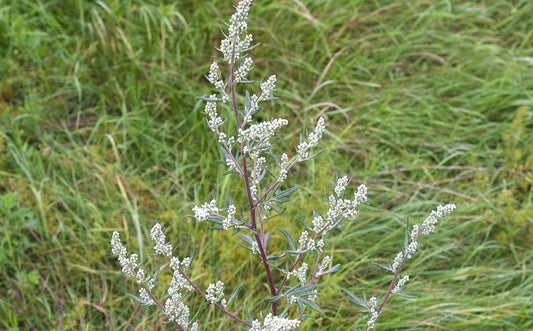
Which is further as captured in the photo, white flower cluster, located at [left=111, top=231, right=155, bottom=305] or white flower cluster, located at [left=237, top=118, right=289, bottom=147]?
white flower cluster, located at [left=111, top=231, right=155, bottom=305]

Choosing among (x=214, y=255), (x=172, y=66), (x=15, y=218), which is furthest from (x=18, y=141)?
(x=214, y=255)

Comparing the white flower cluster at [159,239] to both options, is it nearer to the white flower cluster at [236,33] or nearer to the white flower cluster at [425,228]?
the white flower cluster at [236,33]

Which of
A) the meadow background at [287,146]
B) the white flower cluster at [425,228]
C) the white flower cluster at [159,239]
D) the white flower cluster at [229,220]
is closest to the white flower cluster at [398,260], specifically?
the white flower cluster at [425,228]

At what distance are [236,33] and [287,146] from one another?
1.75 meters

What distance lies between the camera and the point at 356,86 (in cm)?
335

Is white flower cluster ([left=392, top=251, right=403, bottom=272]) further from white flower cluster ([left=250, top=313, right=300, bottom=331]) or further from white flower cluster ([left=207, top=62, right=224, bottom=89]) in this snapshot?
white flower cluster ([left=207, top=62, right=224, bottom=89])

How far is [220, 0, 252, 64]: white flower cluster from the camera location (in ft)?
4.12

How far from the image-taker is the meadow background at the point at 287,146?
245 centimetres

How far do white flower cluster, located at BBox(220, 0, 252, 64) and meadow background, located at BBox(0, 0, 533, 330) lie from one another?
1198 millimetres

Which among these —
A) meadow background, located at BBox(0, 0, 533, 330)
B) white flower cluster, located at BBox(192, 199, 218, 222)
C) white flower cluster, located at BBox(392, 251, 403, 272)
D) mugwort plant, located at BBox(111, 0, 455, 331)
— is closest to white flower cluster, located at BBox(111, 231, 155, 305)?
mugwort plant, located at BBox(111, 0, 455, 331)

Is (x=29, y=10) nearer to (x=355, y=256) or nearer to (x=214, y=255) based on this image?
(x=214, y=255)

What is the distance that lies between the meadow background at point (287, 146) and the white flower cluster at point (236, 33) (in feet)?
3.93

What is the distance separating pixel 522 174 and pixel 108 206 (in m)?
2.00

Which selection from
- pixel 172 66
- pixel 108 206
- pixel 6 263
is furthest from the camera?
pixel 172 66
